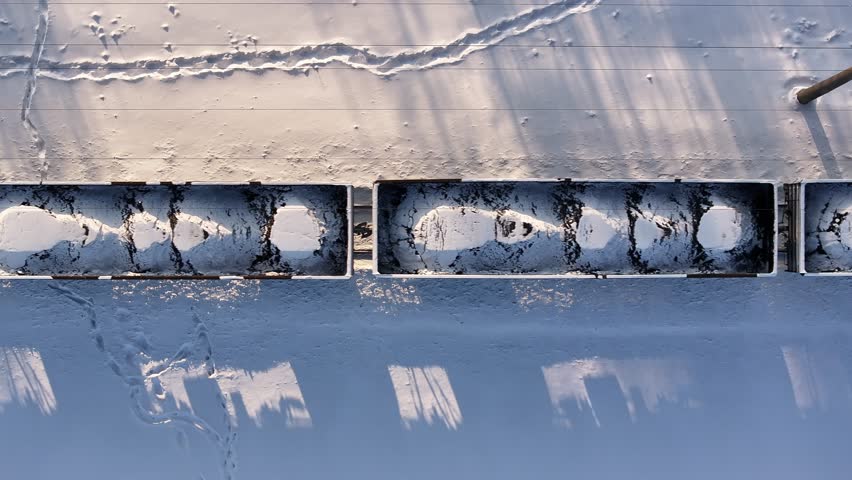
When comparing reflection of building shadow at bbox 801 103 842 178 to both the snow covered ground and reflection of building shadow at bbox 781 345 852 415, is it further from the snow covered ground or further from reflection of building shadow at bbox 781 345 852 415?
reflection of building shadow at bbox 781 345 852 415

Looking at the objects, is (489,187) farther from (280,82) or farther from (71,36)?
(71,36)

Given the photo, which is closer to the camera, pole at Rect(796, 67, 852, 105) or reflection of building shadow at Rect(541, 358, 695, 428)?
pole at Rect(796, 67, 852, 105)

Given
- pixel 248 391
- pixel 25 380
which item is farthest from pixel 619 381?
pixel 25 380

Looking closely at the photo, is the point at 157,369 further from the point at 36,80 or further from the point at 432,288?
the point at 36,80

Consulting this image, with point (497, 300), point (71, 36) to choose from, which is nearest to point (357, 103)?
point (497, 300)

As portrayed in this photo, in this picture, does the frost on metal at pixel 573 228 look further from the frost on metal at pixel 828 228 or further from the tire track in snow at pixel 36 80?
the tire track in snow at pixel 36 80

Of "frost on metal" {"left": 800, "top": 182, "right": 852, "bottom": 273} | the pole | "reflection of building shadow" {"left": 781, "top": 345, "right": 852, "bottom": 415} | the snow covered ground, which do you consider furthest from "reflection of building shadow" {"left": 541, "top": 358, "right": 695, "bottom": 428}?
the pole
